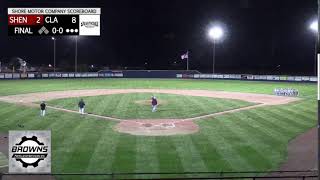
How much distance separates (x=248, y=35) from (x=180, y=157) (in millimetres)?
106673

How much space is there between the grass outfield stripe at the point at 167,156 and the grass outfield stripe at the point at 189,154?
0.25 metres

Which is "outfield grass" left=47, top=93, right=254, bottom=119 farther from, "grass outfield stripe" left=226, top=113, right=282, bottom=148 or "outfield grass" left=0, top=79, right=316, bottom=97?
"outfield grass" left=0, top=79, right=316, bottom=97

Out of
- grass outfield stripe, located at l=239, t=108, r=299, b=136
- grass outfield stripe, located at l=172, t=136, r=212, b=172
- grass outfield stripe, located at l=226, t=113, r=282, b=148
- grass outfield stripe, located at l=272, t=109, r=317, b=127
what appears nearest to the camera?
grass outfield stripe, located at l=172, t=136, r=212, b=172

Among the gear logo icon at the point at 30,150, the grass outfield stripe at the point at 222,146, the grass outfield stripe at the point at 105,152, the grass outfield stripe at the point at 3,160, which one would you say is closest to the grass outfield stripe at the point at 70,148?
the grass outfield stripe at the point at 105,152

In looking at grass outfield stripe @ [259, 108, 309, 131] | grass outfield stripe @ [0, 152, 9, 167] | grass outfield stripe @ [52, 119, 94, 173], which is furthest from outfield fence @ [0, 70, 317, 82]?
grass outfield stripe @ [0, 152, 9, 167]

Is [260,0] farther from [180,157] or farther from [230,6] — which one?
[180,157]

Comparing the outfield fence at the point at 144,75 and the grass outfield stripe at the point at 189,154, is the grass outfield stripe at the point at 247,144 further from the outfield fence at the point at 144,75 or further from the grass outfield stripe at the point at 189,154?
the outfield fence at the point at 144,75

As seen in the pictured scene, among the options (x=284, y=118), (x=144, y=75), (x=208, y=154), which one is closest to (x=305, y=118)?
(x=284, y=118)

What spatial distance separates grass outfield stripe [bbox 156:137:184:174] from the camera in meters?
19.8

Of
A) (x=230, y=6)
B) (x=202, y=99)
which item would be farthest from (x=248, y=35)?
(x=202, y=99)

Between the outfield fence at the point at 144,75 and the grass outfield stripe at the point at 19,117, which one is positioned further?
the outfield fence at the point at 144,75

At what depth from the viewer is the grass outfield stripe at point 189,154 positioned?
20.1 m

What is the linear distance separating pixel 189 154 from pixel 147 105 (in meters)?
21.2

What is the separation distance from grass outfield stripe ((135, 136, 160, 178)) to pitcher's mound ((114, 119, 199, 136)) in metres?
2.12
